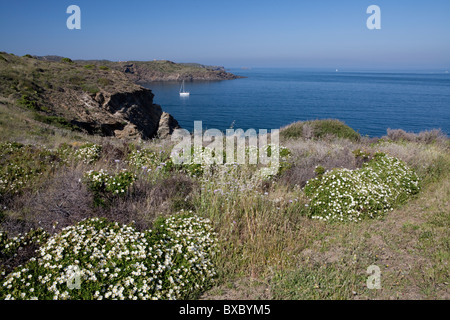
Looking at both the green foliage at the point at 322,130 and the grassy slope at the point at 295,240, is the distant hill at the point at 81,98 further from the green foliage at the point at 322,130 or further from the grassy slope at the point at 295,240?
the grassy slope at the point at 295,240

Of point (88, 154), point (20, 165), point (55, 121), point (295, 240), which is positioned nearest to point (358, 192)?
point (295, 240)

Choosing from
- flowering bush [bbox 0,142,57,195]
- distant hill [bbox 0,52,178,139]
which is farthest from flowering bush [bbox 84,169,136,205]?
distant hill [bbox 0,52,178,139]

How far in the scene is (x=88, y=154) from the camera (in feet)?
23.4

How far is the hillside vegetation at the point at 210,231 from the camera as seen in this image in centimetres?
329

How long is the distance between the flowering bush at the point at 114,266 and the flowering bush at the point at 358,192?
2615mm

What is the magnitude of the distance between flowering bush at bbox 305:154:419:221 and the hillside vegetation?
0.09 feet

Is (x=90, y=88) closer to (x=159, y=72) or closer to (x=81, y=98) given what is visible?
(x=81, y=98)

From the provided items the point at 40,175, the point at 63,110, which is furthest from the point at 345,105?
the point at 40,175

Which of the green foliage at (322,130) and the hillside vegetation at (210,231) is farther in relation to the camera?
the green foliage at (322,130)

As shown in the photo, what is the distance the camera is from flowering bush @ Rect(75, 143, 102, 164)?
23.0 ft

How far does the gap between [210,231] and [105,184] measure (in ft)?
6.57

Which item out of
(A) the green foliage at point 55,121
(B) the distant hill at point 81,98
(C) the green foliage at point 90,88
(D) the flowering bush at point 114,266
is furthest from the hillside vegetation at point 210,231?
(C) the green foliage at point 90,88

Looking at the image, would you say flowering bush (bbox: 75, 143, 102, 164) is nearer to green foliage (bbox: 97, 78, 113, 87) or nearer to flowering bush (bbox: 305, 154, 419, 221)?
flowering bush (bbox: 305, 154, 419, 221)

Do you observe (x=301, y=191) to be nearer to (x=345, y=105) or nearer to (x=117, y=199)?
(x=117, y=199)
